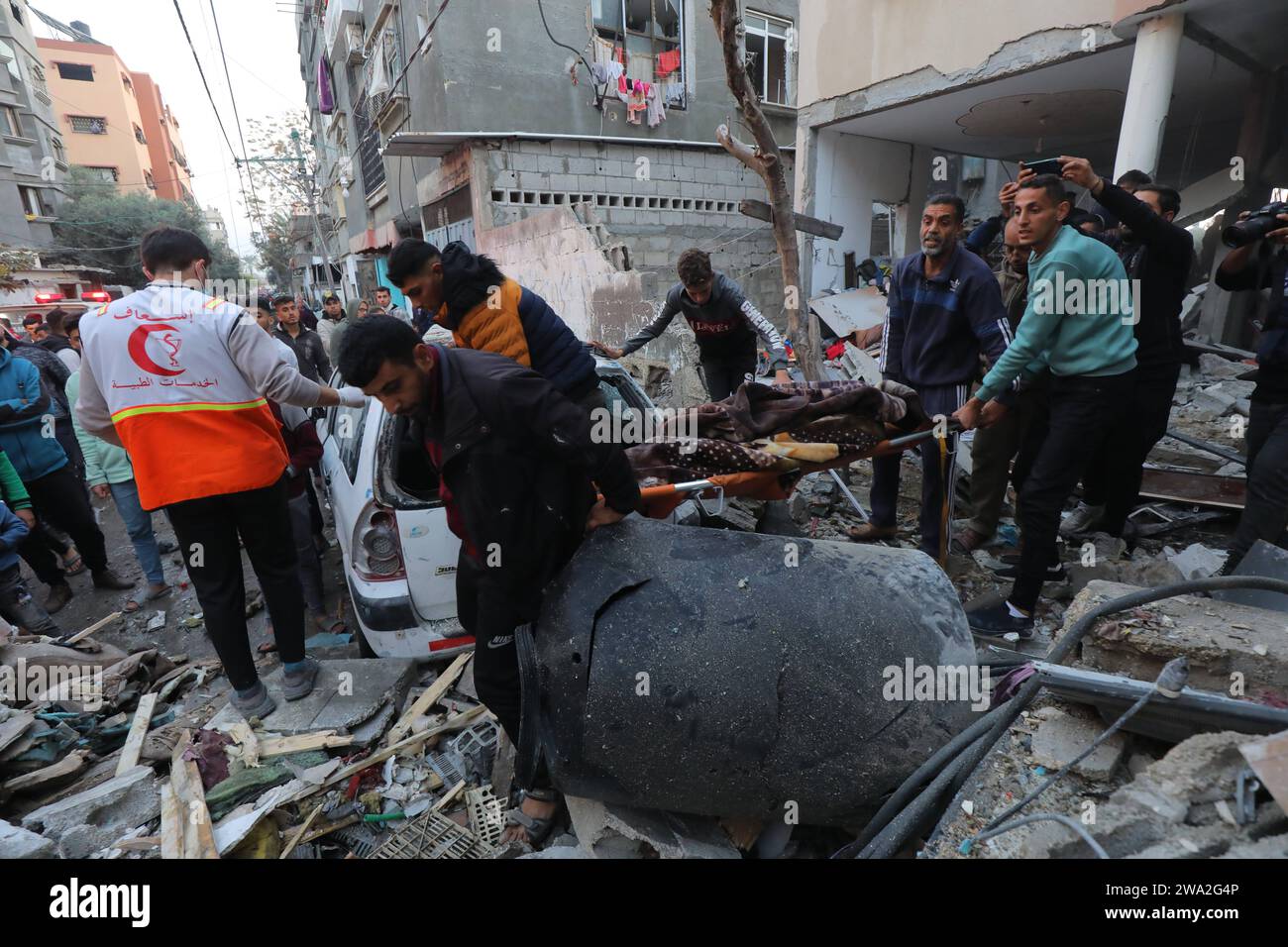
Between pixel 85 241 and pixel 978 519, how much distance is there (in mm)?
41943

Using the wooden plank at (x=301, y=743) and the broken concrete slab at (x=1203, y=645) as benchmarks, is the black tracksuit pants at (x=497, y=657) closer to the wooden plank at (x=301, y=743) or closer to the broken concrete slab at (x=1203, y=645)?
the wooden plank at (x=301, y=743)

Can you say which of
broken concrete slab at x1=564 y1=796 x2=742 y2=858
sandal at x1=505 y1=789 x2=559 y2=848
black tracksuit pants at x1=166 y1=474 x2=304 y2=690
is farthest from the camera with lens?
black tracksuit pants at x1=166 y1=474 x2=304 y2=690

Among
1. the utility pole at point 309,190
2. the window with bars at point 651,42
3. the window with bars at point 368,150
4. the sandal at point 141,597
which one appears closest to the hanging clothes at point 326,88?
the utility pole at point 309,190

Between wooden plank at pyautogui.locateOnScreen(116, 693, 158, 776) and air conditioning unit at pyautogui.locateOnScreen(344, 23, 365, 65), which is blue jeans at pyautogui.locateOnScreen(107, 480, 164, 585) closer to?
wooden plank at pyautogui.locateOnScreen(116, 693, 158, 776)

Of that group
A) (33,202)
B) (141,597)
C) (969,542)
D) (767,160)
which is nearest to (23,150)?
(33,202)

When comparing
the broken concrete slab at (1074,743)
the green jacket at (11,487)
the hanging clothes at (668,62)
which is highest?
Answer: the hanging clothes at (668,62)

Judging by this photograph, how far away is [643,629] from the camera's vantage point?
1730 mm

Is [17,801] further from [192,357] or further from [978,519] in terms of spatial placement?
[978,519]

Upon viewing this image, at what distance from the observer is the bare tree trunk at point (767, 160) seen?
4.23 metres

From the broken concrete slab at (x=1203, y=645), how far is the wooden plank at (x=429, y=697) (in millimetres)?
2436

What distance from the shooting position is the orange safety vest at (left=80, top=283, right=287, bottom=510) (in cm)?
235

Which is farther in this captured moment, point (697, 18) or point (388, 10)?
point (388, 10)

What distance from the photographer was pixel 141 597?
4.37 meters

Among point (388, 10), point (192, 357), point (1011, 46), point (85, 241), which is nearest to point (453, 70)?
point (388, 10)
